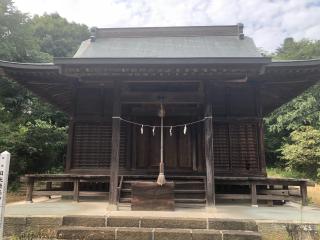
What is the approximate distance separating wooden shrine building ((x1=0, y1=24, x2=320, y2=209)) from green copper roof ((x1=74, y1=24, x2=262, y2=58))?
0.22ft

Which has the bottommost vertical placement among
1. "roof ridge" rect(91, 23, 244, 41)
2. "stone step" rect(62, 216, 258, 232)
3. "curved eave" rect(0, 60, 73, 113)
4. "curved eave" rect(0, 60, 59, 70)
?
"stone step" rect(62, 216, 258, 232)

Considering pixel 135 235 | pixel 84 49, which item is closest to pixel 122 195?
pixel 135 235

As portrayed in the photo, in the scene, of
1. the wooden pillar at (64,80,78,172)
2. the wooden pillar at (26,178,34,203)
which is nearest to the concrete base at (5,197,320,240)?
the wooden pillar at (26,178,34,203)

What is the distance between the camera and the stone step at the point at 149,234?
510cm

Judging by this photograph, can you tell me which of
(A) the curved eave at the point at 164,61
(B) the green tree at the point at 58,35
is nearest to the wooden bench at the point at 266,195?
(A) the curved eave at the point at 164,61

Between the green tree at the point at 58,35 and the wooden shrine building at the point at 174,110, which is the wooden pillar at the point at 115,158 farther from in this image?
the green tree at the point at 58,35

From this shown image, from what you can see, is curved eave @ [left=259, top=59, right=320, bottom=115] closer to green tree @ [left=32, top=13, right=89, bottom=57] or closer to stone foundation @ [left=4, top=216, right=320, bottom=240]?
stone foundation @ [left=4, top=216, right=320, bottom=240]

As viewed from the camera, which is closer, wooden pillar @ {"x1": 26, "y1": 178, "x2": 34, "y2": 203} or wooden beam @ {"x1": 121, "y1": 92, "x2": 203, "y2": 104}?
wooden beam @ {"x1": 121, "y1": 92, "x2": 203, "y2": 104}

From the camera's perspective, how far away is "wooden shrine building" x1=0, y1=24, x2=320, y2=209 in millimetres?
7031

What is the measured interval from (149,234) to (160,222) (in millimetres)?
398

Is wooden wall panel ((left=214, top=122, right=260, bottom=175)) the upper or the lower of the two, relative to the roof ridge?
lower

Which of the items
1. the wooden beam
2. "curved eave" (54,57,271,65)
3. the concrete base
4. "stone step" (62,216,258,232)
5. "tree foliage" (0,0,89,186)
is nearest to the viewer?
the concrete base

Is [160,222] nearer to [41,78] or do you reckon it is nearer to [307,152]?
[41,78]

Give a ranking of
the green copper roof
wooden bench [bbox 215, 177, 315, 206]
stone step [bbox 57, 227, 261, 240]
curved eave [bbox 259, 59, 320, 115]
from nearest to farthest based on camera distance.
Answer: stone step [bbox 57, 227, 261, 240], curved eave [bbox 259, 59, 320, 115], wooden bench [bbox 215, 177, 315, 206], the green copper roof
